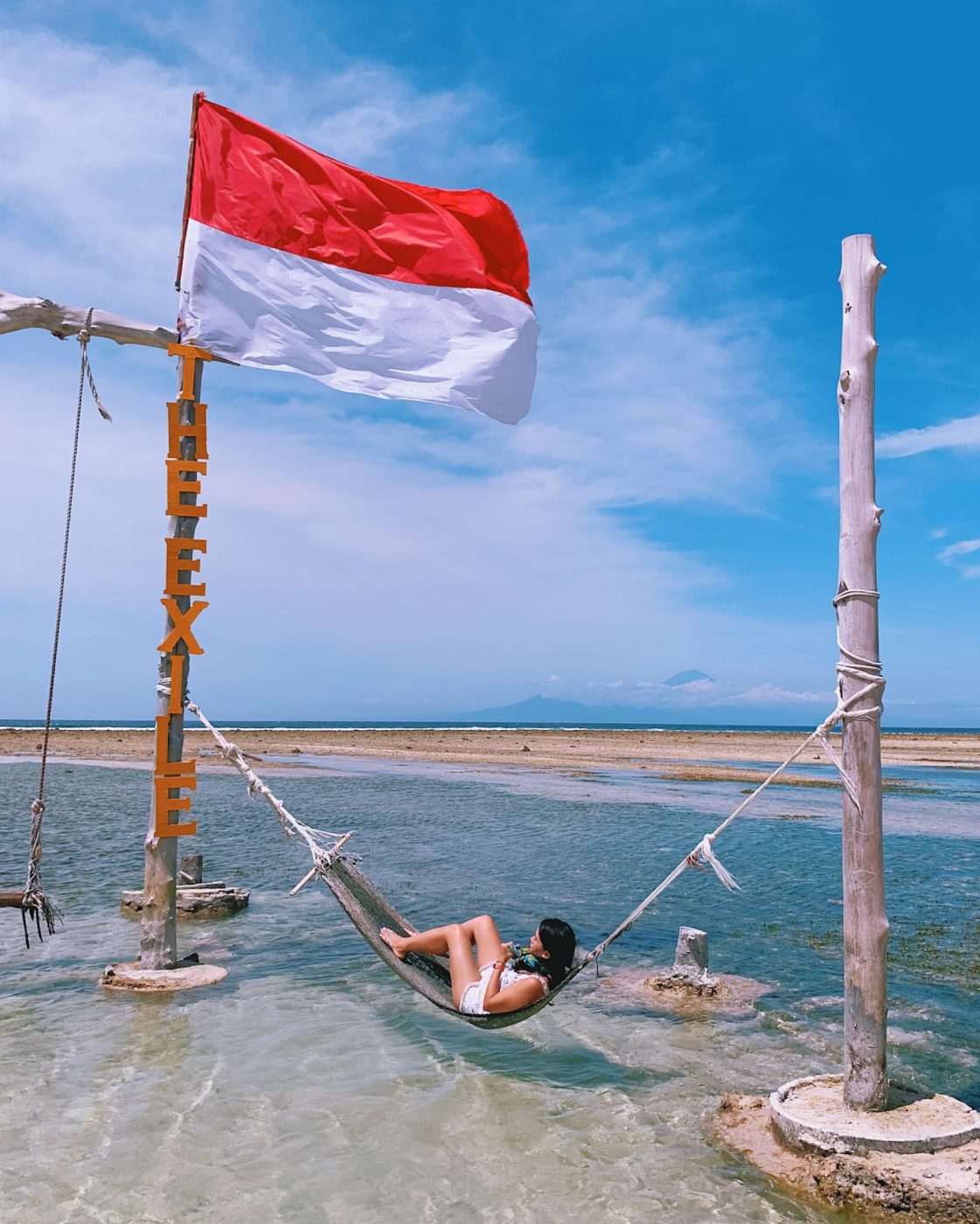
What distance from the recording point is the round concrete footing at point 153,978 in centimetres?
809

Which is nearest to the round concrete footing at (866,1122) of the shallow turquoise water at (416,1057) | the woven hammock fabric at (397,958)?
the shallow turquoise water at (416,1057)

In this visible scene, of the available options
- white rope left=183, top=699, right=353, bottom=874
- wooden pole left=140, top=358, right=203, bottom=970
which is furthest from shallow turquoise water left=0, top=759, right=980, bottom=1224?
white rope left=183, top=699, right=353, bottom=874

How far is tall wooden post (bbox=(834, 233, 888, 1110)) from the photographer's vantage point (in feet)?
16.7

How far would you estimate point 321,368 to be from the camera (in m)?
8.63

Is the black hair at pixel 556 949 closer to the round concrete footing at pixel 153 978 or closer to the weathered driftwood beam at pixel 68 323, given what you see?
the round concrete footing at pixel 153 978

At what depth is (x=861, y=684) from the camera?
5.29m

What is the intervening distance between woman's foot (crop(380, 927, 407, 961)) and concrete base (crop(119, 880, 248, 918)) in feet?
16.2

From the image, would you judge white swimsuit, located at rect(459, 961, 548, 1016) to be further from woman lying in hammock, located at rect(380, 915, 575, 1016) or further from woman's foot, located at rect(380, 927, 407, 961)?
woman's foot, located at rect(380, 927, 407, 961)

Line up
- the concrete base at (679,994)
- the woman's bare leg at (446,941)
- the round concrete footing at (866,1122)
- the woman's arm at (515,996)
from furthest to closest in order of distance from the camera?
the concrete base at (679,994) < the woman's bare leg at (446,941) < the woman's arm at (515,996) < the round concrete footing at (866,1122)

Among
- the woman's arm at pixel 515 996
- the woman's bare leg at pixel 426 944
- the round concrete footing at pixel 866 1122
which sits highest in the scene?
the woman's bare leg at pixel 426 944

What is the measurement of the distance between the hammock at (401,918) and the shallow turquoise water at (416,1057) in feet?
2.06

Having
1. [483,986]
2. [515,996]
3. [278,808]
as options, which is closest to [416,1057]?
[483,986]

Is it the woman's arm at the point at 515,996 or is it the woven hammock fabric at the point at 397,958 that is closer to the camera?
the woven hammock fabric at the point at 397,958

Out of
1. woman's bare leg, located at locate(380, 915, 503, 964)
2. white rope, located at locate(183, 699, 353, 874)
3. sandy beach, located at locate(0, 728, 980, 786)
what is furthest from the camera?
sandy beach, located at locate(0, 728, 980, 786)
